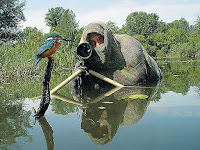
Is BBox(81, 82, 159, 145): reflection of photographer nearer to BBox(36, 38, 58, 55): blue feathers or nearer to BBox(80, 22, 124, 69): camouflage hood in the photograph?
BBox(36, 38, 58, 55): blue feathers

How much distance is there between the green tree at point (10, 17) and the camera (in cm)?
1888

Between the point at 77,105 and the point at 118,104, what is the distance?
0.68 meters

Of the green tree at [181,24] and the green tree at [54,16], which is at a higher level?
the green tree at [54,16]

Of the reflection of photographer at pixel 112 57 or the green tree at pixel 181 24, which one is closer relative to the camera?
the reflection of photographer at pixel 112 57

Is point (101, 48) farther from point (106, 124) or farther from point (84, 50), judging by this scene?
point (106, 124)

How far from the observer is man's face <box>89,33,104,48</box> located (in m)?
6.06

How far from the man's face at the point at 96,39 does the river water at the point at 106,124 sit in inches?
61.8

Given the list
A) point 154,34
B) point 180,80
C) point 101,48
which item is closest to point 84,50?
point 101,48

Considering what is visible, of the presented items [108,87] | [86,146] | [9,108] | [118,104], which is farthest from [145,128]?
[108,87]

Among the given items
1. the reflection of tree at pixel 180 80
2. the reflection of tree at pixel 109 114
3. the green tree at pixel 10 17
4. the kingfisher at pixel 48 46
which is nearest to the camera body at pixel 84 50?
the reflection of tree at pixel 109 114

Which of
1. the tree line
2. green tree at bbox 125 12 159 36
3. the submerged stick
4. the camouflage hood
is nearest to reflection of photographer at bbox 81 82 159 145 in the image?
the submerged stick

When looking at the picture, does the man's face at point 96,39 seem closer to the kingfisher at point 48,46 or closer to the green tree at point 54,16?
the kingfisher at point 48,46

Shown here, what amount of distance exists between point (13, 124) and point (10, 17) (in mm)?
→ 17590

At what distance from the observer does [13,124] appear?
3373 millimetres
